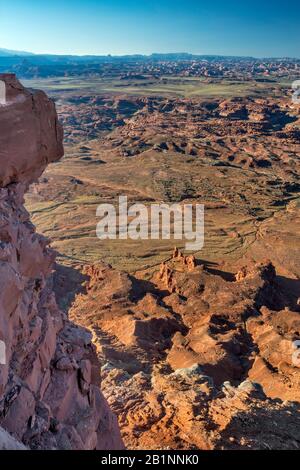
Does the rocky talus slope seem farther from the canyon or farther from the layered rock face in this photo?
the layered rock face

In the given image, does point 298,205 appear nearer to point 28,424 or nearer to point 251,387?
point 251,387

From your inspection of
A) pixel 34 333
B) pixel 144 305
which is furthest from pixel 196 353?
pixel 34 333

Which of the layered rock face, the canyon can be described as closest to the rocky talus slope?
the canyon

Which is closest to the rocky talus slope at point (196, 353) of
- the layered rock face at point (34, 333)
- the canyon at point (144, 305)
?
the canyon at point (144, 305)

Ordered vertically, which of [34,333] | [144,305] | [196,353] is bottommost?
[144,305]

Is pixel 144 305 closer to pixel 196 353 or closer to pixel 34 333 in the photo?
pixel 196 353
